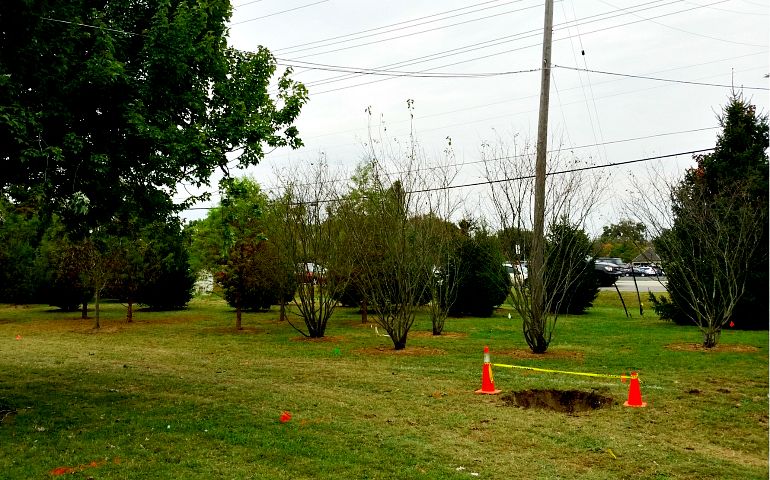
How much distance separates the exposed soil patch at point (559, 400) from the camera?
28.4 ft

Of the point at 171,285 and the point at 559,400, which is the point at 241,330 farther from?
the point at 559,400

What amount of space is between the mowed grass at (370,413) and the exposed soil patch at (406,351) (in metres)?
0.04

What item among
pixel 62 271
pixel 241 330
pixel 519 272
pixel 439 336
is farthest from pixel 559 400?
pixel 62 271

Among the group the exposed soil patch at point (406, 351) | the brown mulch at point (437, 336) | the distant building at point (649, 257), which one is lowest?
the exposed soil patch at point (406, 351)

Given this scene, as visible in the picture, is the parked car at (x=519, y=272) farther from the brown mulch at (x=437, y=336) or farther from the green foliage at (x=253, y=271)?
the green foliage at (x=253, y=271)

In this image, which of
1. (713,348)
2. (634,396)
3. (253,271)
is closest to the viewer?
(634,396)

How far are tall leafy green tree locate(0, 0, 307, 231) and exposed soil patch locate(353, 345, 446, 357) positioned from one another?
5.93 meters

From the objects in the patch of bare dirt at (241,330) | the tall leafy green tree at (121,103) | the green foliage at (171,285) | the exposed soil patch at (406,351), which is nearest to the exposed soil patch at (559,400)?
the exposed soil patch at (406,351)

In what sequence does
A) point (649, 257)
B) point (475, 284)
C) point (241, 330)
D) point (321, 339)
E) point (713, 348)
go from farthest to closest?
point (475, 284)
point (649, 257)
point (241, 330)
point (321, 339)
point (713, 348)

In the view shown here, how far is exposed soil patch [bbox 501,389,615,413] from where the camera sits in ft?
28.4

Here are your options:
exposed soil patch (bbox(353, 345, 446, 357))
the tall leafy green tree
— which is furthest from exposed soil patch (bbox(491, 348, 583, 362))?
the tall leafy green tree

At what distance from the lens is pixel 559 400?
29.6ft

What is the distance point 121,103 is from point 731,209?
14.1m

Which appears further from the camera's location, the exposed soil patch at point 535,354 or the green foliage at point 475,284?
the green foliage at point 475,284
